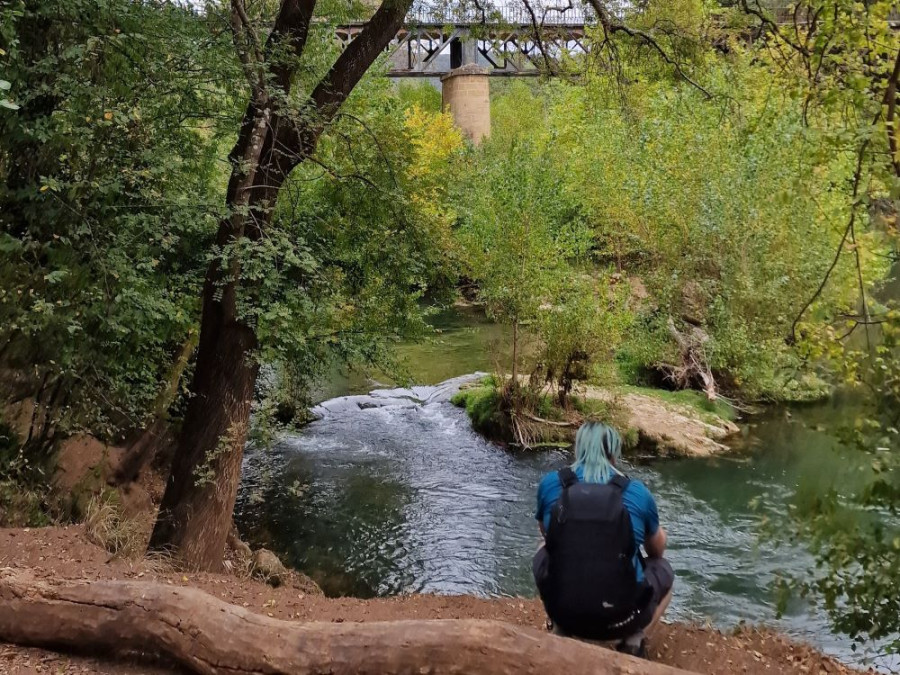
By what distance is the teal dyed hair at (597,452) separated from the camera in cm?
377

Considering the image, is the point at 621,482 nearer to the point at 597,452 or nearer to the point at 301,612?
the point at 597,452

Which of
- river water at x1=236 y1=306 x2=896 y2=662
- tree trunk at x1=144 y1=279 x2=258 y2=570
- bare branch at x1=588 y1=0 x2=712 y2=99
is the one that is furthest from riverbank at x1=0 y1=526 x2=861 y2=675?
bare branch at x1=588 y1=0 x2=712 y2=99

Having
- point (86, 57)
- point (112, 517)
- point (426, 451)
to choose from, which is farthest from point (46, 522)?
point (426, 451)

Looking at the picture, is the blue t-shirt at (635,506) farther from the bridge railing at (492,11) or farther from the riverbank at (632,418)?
the riverbank at (632,418)

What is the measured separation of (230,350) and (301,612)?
2859mm

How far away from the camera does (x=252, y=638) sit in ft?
12.9

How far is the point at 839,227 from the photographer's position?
14.6 feet

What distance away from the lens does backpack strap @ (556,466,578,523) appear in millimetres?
3646

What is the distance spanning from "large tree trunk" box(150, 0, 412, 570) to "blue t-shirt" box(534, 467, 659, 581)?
4256 millimetres

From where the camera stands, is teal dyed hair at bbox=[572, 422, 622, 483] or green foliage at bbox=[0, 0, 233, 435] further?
green foliage at bbox=[0, 0, 233, 435]

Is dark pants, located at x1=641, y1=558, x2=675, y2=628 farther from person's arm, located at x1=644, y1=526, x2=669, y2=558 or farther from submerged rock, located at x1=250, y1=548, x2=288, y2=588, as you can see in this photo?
submerged rock, located at x1=250, y1=548, x2=288, y2=588

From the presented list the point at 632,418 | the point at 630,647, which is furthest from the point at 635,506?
the point at 632,418

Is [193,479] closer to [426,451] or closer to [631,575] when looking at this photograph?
[631,575]

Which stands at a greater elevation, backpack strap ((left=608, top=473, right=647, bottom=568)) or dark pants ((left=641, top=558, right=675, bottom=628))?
backpack strap ((left=608, top=473, right=647, bottom=568))
